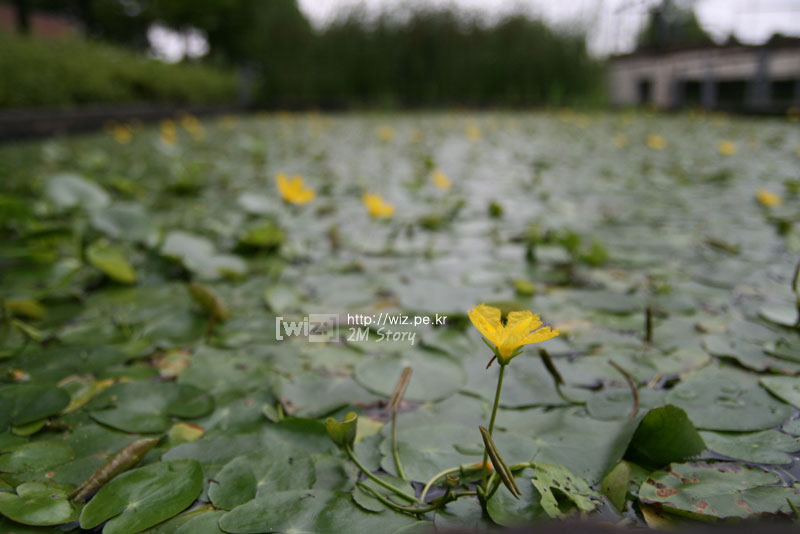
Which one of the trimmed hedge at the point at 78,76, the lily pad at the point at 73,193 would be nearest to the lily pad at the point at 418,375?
the lily pad at the point at 73,193

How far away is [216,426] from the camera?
649mm

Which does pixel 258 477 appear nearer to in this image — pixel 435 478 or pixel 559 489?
pixel 435 478

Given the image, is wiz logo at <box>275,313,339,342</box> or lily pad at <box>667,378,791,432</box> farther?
wiz logo at <box>275,313,339,342</box>

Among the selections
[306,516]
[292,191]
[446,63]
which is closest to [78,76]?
[292,191]

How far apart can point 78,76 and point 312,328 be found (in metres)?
5.32

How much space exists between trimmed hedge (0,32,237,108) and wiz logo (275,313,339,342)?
442 cm

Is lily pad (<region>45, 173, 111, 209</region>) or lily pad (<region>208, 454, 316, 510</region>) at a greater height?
lily pad (<region>45, 173, 111, 209</region>)

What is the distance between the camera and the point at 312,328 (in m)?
0.93

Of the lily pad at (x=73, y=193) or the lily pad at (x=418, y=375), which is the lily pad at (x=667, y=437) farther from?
the lily pad at (x=73, y=193)

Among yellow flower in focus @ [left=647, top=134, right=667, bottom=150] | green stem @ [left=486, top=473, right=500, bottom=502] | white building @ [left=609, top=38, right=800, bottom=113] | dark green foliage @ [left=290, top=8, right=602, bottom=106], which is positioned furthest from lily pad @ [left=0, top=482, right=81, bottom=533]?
dark green foliage @ [left=290, top=8, right=602, bottom=106]

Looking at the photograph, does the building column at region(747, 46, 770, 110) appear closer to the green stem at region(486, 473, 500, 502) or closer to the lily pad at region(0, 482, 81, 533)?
the green stem at region(486, 473, 500, 502)

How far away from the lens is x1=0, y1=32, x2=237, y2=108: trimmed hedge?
4.14 m

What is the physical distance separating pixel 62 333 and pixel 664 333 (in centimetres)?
106

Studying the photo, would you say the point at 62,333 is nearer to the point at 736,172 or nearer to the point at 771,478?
the point at 771,478
